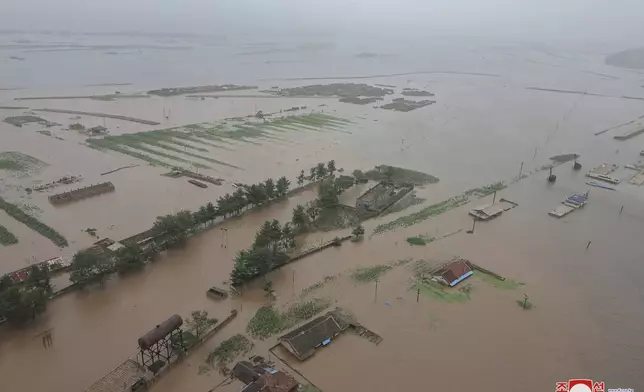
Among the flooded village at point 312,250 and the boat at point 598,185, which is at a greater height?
the flooded village at point 312,250

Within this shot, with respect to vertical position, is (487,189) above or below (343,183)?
below

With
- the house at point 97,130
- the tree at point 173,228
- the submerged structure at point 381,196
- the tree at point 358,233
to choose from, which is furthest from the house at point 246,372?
the house at point 97,130

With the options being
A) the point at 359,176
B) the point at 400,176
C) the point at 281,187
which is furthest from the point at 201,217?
the point at 400,176

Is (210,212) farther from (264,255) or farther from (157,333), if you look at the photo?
(157,333)

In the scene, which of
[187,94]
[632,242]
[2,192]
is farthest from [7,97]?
[632,242]

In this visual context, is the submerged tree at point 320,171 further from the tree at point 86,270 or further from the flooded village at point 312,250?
the tree at point 86,270

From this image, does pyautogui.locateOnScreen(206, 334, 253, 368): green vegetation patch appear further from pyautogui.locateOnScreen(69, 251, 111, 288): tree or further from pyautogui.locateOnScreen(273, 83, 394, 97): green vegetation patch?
pyautogui.locateOnScreen(273, 83, 394, 97): green vegetation patch

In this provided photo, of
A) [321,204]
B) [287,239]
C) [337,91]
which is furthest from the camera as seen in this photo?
[337,91]
